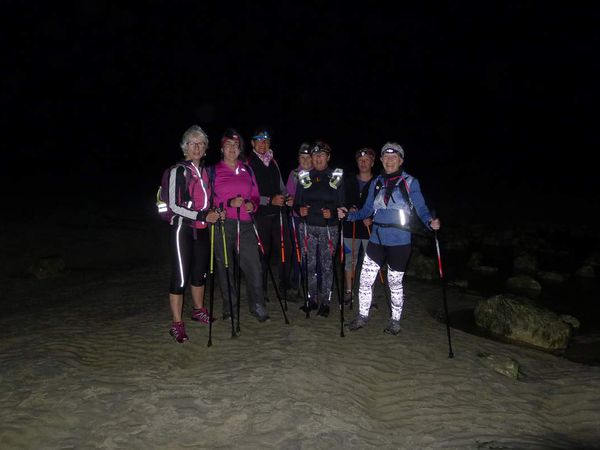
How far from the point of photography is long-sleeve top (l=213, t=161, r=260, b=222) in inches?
275

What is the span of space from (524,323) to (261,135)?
5.91 meters

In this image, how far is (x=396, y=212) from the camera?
6.64 metres

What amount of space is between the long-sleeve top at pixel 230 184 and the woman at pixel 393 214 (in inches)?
77.4

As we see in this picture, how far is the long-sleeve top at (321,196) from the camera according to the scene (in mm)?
7480

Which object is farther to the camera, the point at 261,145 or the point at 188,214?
the point at 261,145

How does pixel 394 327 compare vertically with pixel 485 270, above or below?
above

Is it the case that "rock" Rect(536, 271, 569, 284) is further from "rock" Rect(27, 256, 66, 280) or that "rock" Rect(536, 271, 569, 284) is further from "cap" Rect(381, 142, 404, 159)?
"rock" Rect(27, 256, 66, 280)

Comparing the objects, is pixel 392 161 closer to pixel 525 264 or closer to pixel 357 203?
pixel 357 203

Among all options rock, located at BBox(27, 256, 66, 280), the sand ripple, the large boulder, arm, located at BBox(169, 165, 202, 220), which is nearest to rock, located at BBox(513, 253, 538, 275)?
the large boulder

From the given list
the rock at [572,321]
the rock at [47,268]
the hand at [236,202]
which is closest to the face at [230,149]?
the hand at [236,202]

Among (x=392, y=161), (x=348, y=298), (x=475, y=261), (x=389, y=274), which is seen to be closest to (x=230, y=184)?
(x=392, y=161)

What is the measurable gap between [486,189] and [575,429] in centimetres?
3508

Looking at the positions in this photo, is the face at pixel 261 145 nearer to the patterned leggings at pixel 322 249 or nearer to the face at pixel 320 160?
the face at pixel 320 160

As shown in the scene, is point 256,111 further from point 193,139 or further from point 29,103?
point 193,139
